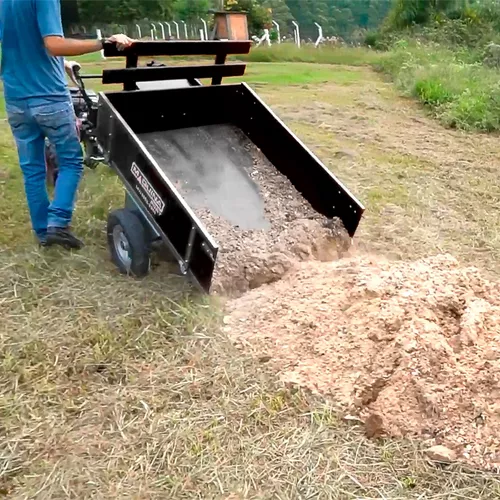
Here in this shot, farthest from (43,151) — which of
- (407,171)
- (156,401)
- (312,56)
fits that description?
(312,56)

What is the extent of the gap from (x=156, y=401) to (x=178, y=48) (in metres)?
2.19

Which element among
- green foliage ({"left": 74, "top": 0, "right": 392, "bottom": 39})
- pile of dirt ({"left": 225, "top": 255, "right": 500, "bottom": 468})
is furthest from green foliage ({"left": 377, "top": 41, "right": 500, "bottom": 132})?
green foliage ({"left": 74, "top": 0, "right": 392, "bottom": 39})

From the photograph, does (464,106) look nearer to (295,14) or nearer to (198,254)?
(198,254)

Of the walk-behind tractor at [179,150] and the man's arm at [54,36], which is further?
the man's arm at [54,36]

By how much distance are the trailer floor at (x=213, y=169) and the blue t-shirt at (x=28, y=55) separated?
2.18 ft

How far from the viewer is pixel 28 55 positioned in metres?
4.05

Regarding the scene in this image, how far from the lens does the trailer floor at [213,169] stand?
433cm

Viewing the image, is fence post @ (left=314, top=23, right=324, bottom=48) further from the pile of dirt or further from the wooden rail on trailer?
the pile of dirt

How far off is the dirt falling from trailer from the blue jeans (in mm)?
794

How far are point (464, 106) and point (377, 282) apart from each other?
21.6 ft

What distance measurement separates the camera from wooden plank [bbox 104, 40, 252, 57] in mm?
4109

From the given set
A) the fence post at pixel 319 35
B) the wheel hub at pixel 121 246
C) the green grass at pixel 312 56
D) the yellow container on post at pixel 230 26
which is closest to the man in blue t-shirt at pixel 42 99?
the wheel hub at pixel 121 246

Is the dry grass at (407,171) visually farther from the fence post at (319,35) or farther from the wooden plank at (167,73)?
the fence post at (319,35)

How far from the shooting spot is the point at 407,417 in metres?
2.82
